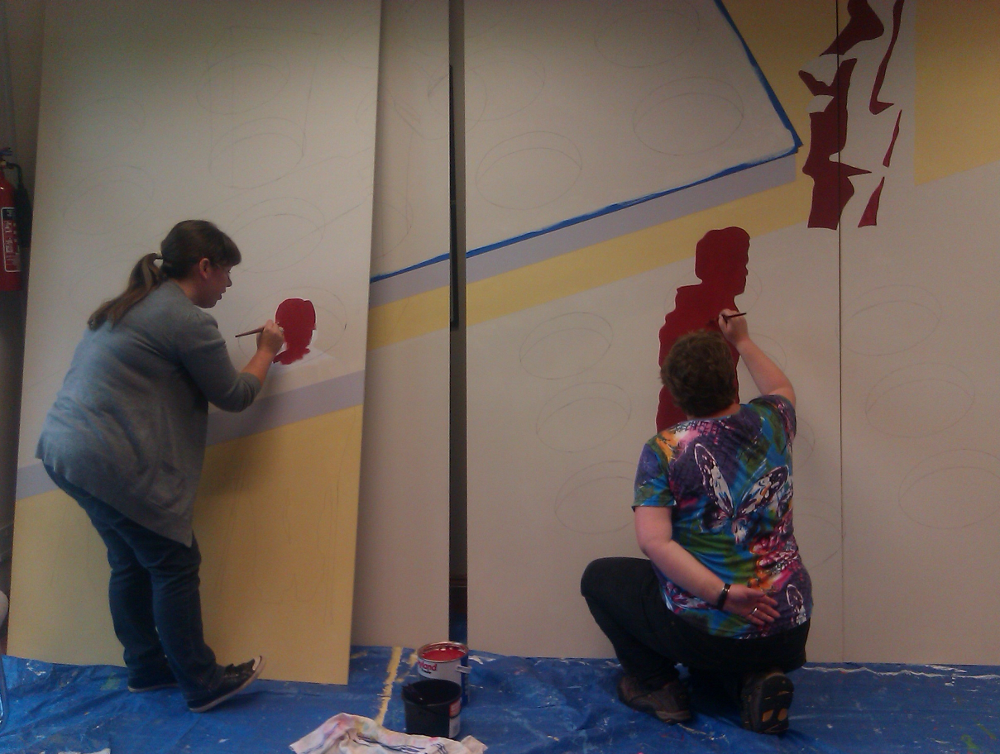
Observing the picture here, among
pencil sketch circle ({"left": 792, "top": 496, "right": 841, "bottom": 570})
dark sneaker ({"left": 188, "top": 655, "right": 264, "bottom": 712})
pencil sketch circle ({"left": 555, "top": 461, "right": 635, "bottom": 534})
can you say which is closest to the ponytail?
dark sneaker ({"left": 188, "top": 655, "right": 264, "bottom": 712})

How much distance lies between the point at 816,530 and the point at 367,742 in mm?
1247

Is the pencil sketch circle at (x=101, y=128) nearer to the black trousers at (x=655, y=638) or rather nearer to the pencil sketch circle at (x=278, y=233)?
the pencil sketch circle at (x=278, y=233)

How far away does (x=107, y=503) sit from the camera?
1.65 metres

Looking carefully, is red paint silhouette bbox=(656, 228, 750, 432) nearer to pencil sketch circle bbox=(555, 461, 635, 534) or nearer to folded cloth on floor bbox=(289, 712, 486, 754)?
pencil sketch circle bbox=(555, 461, 635, 534)

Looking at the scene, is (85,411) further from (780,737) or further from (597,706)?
(780,737)

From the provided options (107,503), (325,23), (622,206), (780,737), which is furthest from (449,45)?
(780,737)

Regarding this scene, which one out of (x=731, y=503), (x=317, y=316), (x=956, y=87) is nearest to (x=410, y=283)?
(x=317, y=316)

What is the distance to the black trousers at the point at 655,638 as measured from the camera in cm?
155

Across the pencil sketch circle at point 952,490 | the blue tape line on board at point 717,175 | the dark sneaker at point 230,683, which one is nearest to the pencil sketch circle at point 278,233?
the blue tape line on board at point 717,175

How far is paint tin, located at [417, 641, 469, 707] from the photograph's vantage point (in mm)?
1675

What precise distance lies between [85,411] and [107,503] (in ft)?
0.71

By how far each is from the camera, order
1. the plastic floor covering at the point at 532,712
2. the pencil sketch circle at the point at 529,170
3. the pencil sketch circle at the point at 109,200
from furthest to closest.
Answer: the pencil sketch circle at the point at 109,200 < the pencil sketch circle at the point at 529,170 < the plastic floor covering at the point at 532,712

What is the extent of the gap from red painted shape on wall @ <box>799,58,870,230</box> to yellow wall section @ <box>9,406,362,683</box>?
4.45 ft

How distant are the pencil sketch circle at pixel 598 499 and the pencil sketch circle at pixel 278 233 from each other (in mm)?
983
